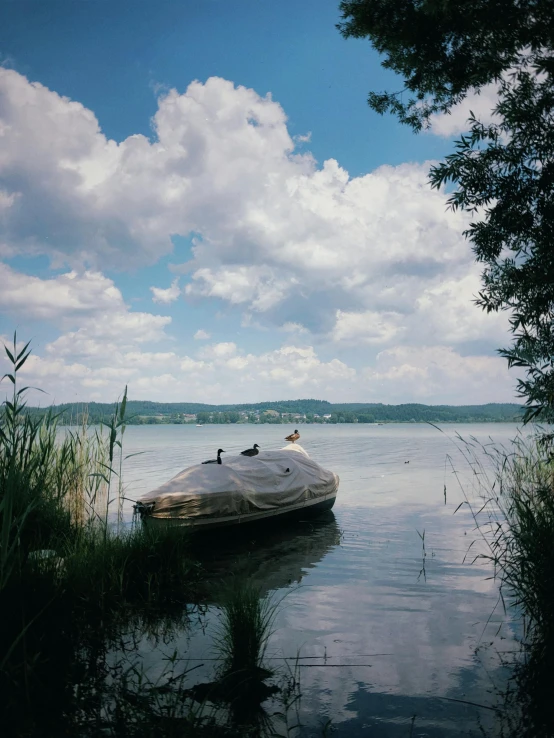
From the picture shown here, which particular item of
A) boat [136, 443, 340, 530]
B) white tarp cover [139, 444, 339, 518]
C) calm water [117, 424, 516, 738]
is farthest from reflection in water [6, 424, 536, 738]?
white tarp cover [139, 444, 339, 518]

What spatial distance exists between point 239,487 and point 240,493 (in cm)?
13

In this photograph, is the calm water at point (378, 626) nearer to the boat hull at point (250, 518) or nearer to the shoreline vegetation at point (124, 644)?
the shoreline vegetation at point (124, 644)

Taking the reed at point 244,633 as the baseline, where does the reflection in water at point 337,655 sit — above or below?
below

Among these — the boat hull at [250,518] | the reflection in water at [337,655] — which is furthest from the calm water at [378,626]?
the boat hull at [250,518]

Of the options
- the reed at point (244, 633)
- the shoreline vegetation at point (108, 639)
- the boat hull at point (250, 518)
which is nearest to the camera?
the shoreline vegetation at point (108, 639)

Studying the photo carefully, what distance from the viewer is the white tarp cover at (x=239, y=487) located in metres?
10.4

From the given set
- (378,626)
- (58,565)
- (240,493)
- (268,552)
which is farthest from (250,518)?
(58,565)

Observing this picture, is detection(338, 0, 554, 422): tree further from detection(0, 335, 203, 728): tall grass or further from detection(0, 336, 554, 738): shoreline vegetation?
detection(0, 335, 203, 728): tall grass

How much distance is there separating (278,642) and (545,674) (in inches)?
105

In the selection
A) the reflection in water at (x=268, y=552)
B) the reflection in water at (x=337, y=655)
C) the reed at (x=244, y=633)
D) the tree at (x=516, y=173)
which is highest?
the tree at (x=516, y=173)

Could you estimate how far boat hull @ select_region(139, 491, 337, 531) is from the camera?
891 cm

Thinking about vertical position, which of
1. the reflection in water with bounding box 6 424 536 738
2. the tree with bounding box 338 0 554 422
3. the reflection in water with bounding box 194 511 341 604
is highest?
the tree with bounding box 338 0 554 422

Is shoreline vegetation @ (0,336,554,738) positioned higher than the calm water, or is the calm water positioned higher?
shoreline vegetation @ (0,336,554,738)

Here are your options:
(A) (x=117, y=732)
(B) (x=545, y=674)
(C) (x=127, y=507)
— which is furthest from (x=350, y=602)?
(C) (x=127, y=507)
